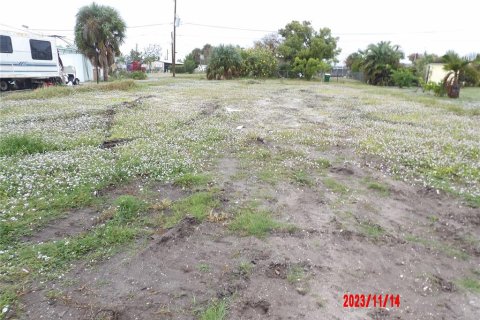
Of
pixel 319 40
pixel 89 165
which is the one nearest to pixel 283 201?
pixel 89 165

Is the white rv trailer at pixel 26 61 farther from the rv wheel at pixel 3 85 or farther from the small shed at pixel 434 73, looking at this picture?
the small shed at pixel 434 73

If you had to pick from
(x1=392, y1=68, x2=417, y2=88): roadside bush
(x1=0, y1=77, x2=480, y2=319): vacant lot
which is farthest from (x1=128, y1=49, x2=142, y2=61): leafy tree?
(x1=0, y1=77, x2=480, y2=319): vacant lot

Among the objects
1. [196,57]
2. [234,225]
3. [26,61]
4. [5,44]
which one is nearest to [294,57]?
[196,57]

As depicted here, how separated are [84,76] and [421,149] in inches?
1590

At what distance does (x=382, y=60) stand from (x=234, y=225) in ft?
Answer: 142

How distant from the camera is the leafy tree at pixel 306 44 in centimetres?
4859

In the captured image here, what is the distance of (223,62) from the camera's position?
42125mm

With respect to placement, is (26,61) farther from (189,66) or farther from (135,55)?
(135,55)

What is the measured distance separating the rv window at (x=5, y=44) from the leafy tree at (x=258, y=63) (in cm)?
2856

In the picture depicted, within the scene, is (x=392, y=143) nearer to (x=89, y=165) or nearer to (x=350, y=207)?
(x=350, y=207)

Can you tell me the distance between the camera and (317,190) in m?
6.66

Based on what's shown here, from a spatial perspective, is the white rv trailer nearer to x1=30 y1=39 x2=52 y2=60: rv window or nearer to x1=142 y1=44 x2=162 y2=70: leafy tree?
x1=30 y1=39 x2=52 y2=60: rv window

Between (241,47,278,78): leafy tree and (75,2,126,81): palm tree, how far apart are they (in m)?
18.2
